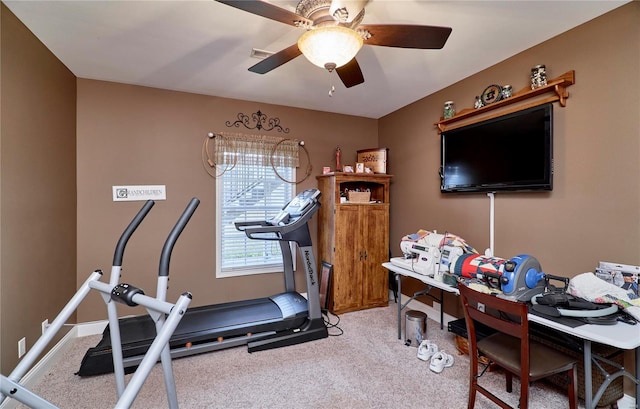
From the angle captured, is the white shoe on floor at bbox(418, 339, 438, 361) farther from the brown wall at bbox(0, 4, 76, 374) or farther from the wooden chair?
the brown wall at bbox(0, 4, 76, 374)

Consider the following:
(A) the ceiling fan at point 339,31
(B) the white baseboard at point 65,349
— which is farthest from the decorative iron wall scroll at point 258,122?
(B) the white baseboard at point 65,349

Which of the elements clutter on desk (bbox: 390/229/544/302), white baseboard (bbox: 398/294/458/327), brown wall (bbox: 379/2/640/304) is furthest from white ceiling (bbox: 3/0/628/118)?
white baseboard (bbox: 398/294/458/327)

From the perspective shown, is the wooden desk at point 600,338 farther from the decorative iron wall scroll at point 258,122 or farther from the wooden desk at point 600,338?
the decorative iron wall scroll at point 258,122

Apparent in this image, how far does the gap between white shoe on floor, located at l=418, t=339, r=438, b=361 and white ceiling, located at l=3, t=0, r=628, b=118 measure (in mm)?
2628

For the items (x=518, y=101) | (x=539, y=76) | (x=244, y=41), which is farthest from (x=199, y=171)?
(x=539, y=76)

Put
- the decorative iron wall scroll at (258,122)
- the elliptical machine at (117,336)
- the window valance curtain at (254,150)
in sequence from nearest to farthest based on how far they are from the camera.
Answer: the elliptical machine at (117,336) < the window valance curtain at (254,150) < the decorative iron wall scroll at (258,122)

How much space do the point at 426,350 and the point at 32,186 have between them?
3.56 metres

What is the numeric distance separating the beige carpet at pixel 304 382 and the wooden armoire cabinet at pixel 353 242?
2.78 feet

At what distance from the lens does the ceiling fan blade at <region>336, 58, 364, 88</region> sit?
2.09 m

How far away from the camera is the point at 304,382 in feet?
7.60

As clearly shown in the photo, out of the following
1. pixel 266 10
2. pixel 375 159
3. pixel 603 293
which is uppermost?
pixel 266 10

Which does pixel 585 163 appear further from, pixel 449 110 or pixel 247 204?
pixel 247 204

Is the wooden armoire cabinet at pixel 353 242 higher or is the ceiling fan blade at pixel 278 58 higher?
the ceiling fan blade at pixel 278 58

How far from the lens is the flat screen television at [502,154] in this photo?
7.86 ft
